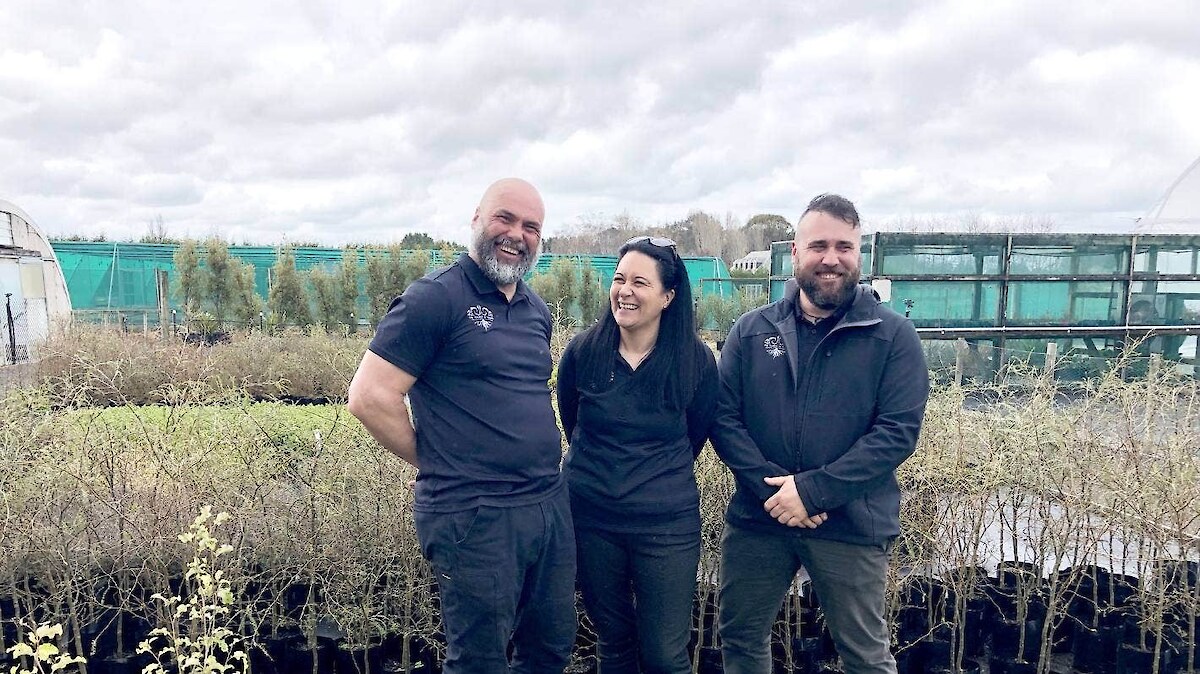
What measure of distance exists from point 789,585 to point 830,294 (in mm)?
941

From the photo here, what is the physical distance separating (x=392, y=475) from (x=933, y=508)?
224 centimetres

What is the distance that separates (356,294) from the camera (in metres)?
14.4

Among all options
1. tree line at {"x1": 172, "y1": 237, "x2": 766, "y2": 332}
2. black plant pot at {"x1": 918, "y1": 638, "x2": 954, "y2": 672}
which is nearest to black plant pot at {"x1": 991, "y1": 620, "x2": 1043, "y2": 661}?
black plant pot at {"x1": 918, "y1": 638, "x2": 954, "y2": 672}

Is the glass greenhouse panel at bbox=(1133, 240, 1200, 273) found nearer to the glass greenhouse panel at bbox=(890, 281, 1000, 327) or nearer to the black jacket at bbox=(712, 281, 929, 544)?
the glass greenhouse panel at bbox=(890, 281, 1000, 327)

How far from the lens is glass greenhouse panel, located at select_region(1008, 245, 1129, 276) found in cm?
837

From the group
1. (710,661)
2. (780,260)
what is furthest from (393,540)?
(780,260)

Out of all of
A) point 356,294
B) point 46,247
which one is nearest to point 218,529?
point 356,294

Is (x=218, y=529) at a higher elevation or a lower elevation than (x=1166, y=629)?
higher

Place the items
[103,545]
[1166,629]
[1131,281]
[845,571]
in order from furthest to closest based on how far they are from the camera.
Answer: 1. [1131,281]
2. [1166,629]
3. [103,545]
4. [845,571]

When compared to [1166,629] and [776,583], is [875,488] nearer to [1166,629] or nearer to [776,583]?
[776,583]

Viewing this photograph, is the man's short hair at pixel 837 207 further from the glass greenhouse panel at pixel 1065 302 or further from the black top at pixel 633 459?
the glass greenhouse panel at pixel 1065 302

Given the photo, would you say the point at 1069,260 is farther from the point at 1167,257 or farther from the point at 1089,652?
the point at 1089,652

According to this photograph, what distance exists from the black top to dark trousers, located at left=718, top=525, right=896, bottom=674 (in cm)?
21

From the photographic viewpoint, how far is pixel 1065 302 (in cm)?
844
